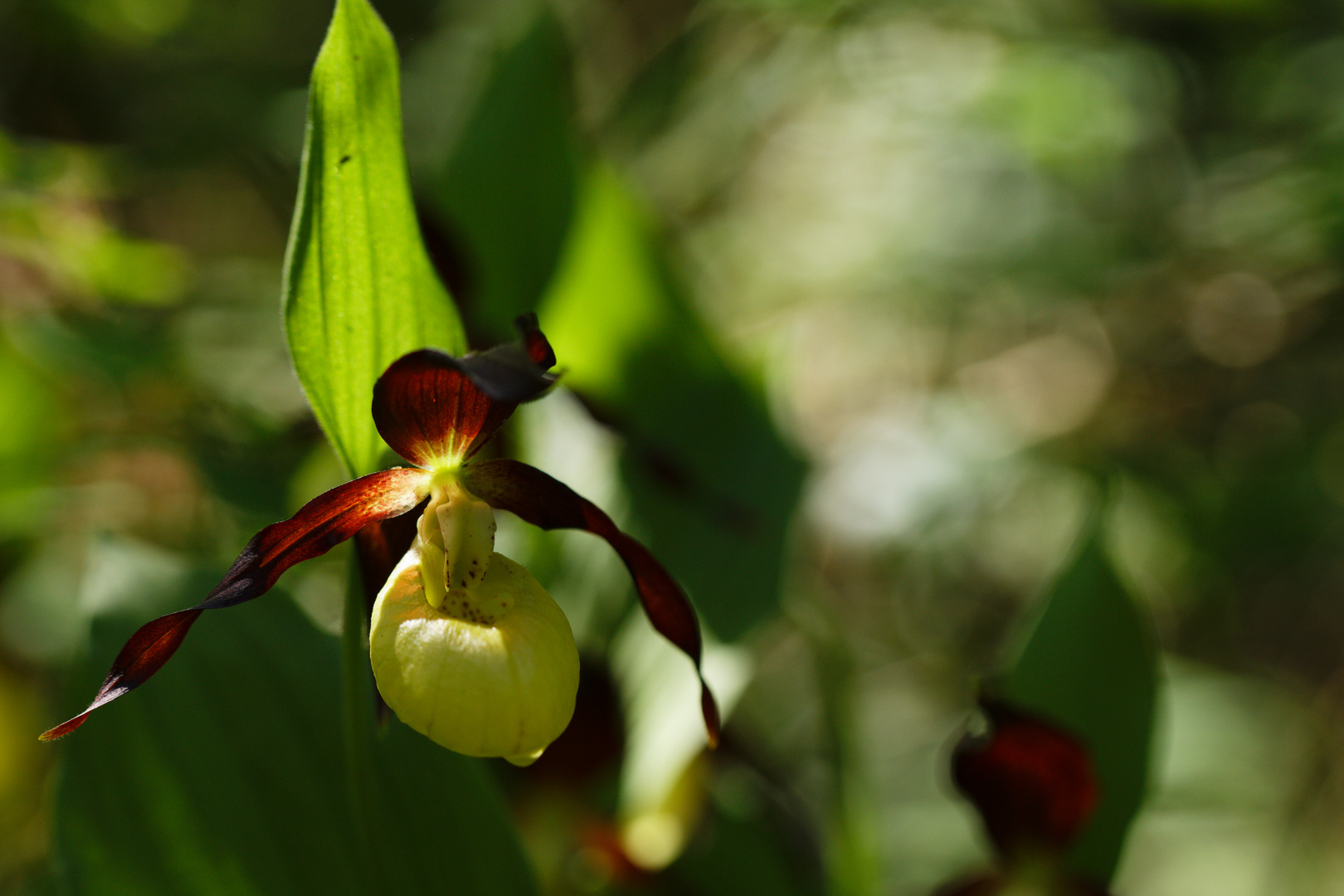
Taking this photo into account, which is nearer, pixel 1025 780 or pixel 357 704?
pixel 357 704

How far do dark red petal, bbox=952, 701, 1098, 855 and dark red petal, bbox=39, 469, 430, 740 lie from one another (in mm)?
460

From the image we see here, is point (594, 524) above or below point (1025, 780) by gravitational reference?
above

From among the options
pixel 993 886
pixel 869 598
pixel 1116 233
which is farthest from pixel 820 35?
pixel 993 886

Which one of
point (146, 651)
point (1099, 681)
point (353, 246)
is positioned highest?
point (353, 246)

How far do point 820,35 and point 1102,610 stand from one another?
157cm

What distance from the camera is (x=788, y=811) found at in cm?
131

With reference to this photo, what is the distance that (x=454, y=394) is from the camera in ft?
1.71

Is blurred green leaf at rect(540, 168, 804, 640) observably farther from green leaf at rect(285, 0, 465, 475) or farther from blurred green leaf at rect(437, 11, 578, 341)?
green leaf at rect(285, 0, 465, 475)

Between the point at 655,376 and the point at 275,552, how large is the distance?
770mm

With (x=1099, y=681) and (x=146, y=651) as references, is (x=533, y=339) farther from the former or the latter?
(x=1099, y=681)

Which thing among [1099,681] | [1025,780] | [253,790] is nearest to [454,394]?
[253,790]

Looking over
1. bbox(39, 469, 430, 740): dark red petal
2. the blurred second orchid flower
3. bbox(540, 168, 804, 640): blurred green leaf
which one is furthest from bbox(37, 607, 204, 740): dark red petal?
bbox(540, 168, 804, 640): blurred green leaf

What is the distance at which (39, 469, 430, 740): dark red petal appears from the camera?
48 cm

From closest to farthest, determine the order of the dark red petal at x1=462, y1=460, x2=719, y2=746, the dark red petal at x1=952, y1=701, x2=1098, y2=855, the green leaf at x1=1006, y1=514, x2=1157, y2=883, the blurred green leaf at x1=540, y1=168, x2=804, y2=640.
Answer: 1. the dark red petal at x1=462, y1=460, x2=719, y2=746
2. the dark red petal at x1=952, y1=701, x2=1098, y2=855
3. the green leaf at x1=1006, y1=514, x2=1157, y2=883
4. the blurred green leaf at x1=540, y1=168, x2=804, y2=640
